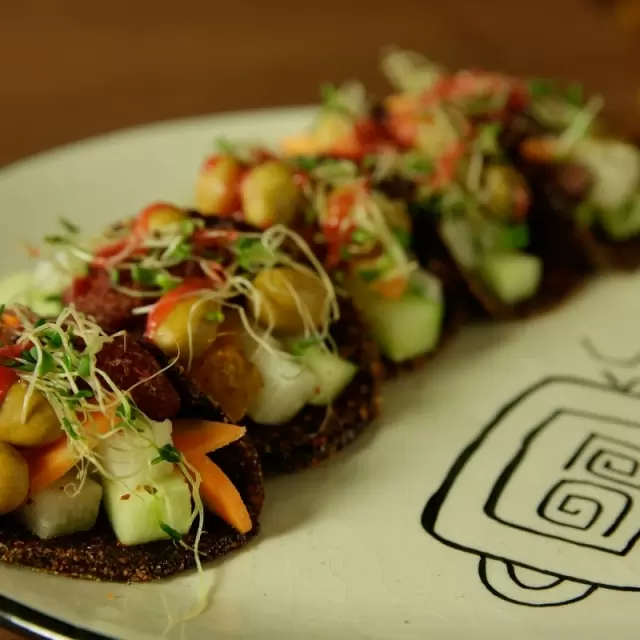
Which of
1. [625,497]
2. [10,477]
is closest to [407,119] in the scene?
[625,497]

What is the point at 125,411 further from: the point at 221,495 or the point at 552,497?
the point at 552,497

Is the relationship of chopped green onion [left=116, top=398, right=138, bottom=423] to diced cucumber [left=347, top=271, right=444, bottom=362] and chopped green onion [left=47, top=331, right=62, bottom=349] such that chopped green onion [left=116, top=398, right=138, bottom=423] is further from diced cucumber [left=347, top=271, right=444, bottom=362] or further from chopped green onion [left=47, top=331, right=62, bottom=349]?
diced cucumber [left=347, top=271, right=444, bottom=362]

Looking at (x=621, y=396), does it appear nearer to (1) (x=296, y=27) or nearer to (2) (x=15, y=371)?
(2) (x=15, y=371)

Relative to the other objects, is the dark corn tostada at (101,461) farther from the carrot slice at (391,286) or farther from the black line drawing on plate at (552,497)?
the carrot slice at (391,286)

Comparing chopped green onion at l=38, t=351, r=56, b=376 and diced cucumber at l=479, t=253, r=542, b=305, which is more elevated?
diced cucumber at l=479, t=253, r=542, b=305

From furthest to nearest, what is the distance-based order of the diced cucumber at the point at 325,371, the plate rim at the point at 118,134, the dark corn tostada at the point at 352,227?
1. the plate rim at the point at 118,134
2. the dark corn tostada at the point at 352,227
3. the diced cucumber at the point at 325,371

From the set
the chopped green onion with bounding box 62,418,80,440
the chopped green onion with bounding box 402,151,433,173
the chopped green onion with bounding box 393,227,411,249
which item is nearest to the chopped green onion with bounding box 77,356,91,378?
the chopped green onion with bounding box 62,418,80,440

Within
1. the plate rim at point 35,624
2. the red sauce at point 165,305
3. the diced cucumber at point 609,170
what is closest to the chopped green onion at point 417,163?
the diced cucumber at point 609,170

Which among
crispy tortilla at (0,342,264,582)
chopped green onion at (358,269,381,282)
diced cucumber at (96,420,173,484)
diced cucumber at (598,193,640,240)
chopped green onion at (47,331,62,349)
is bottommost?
crispy tortilla at (0,342,264,582)
